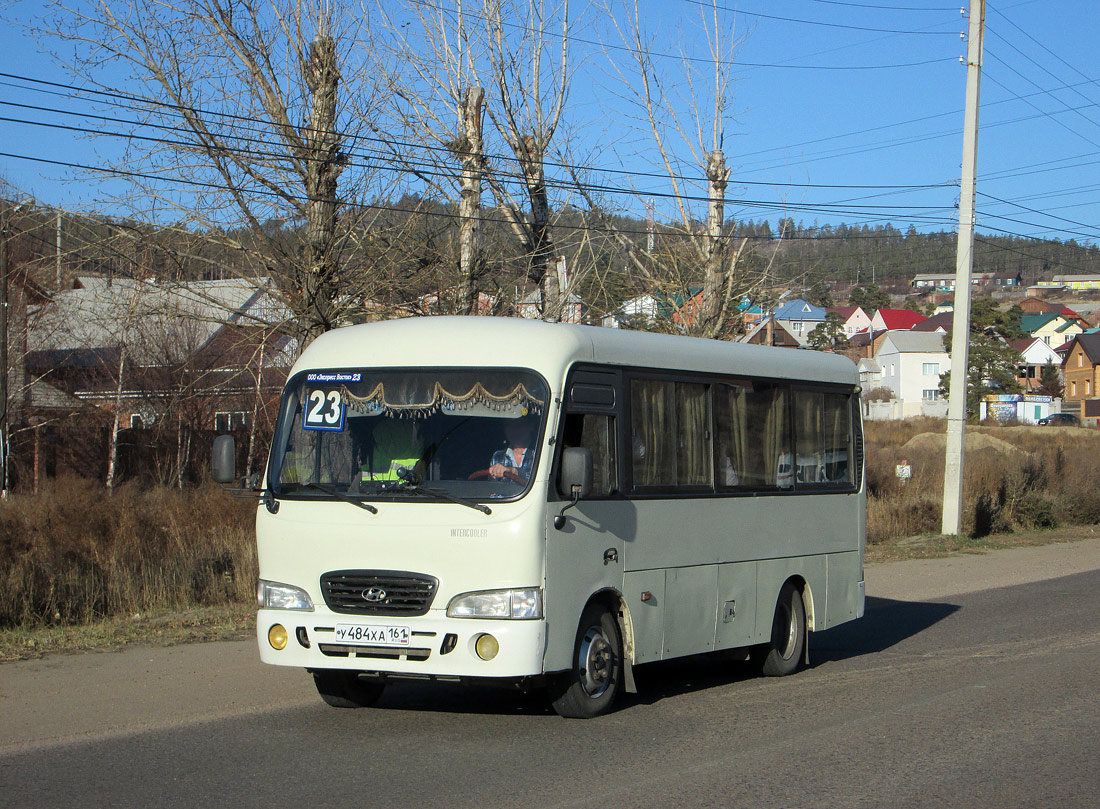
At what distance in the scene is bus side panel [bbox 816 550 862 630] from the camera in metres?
11.1

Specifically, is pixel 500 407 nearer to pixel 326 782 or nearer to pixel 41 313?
pixel 326 782

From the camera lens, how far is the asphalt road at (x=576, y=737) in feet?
20.1

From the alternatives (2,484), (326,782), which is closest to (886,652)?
(326,782)

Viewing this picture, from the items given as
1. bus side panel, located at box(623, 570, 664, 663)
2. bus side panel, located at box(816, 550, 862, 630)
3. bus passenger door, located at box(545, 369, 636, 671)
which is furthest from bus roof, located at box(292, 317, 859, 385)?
bus side panel, located at box(816, 550, 862, 630)

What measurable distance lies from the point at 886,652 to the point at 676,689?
3.02 metres

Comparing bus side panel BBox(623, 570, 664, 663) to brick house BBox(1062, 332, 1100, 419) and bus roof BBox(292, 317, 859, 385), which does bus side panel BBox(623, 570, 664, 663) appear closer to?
bus roof BBox(292, 317, 859, 385)

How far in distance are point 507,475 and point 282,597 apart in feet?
5.77

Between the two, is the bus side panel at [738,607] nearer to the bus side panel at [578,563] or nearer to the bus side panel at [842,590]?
the bus side panel at [842,590]

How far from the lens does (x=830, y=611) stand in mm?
11086

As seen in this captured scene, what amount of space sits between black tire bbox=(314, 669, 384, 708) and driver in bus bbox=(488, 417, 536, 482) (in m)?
1.92

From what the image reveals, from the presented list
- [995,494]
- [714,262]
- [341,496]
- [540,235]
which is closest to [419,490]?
[341,496]

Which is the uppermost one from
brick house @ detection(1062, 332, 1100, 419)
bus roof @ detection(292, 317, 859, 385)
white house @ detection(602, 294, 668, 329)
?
brick house @ detection(1062, 332, 1100, 419)

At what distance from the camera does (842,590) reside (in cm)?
1136

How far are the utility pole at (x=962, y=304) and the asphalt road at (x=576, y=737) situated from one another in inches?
529
